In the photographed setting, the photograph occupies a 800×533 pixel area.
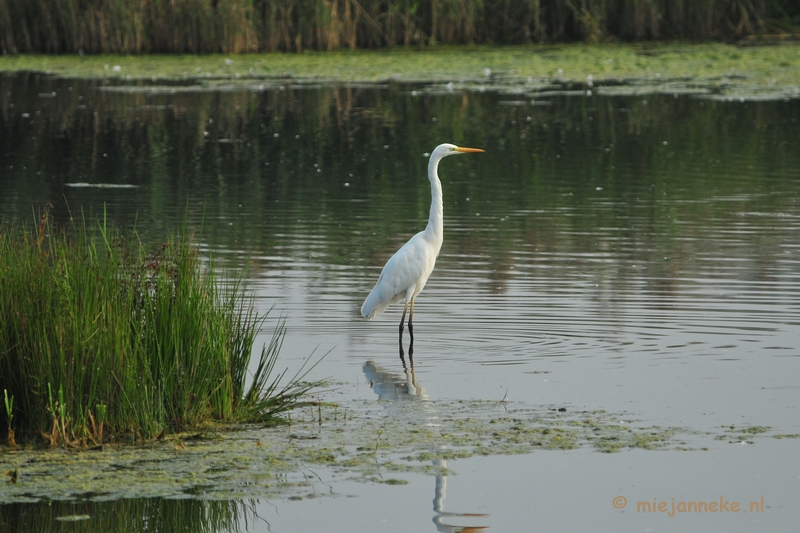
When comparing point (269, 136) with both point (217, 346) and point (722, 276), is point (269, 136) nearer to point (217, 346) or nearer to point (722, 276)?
point (722, 276)

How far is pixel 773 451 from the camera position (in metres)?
5.51

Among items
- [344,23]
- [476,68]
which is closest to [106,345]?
[476,68]

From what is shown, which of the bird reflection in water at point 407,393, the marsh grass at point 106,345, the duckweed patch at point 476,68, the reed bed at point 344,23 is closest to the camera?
the bird reflection in water at point 407,393

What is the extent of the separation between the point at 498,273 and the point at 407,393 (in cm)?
319

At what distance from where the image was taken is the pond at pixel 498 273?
16.4ft

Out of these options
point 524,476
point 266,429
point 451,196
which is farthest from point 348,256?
point 524,476

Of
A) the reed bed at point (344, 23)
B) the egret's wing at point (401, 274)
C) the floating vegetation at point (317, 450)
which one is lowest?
the floating vegetation at point (317, 450)

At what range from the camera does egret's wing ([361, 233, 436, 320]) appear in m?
8.08

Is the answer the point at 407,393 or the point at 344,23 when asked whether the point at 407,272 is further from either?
the point at 344,23

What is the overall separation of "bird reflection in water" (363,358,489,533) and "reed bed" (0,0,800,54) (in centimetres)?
1865

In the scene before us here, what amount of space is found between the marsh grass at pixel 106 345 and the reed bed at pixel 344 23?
19.8 metres

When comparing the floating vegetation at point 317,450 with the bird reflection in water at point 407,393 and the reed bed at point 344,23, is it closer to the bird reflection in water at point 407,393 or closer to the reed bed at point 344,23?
the bird reflection in water at point 407,393

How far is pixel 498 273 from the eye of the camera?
979cm

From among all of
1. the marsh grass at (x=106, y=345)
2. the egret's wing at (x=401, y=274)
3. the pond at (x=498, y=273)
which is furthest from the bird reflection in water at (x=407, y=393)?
the marsh grass at (x=106, y=345)
